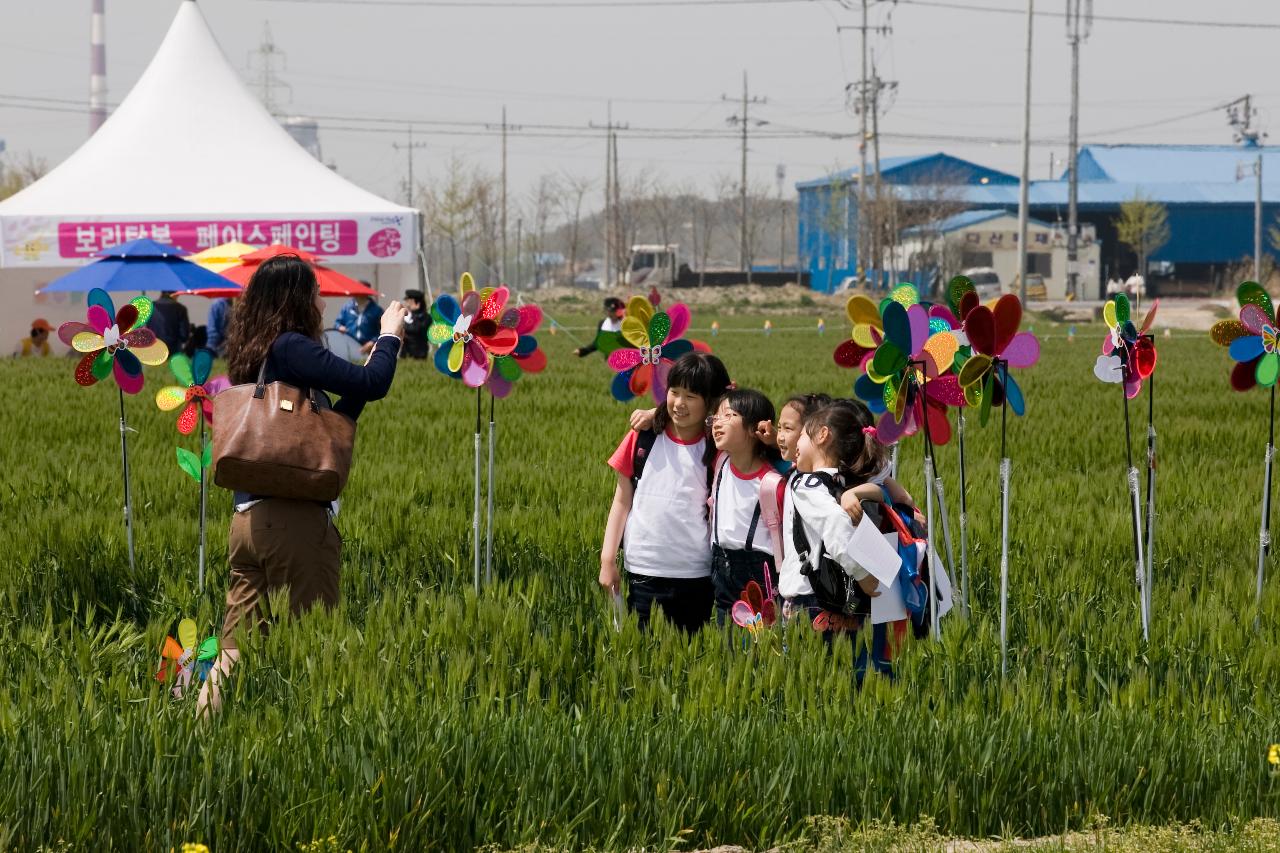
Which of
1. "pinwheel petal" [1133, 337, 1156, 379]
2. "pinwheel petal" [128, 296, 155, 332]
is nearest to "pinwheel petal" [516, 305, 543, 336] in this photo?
"pinwheel petal" [128, 296, 155, 332]

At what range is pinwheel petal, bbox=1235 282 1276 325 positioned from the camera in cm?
526

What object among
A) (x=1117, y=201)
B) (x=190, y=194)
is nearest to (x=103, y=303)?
(x=190, y=194)

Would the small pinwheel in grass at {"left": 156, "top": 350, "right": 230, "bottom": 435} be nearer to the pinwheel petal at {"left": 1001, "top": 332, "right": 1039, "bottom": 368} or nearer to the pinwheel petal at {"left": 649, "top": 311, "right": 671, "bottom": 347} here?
the pinwheel petal at {"left": 649, "top": 311, "right": 671, "bottom": 347}

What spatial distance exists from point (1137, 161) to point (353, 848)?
7155 centimetres

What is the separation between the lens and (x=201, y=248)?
1967 cm

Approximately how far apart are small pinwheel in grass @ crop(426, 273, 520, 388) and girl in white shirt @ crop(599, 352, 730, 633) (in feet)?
2.84

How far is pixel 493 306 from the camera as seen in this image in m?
5.57

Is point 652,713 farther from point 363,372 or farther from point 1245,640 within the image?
point 1245,640

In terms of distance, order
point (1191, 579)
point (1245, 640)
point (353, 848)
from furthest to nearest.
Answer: point (1191, 579), point (1245, 640), point (353, 848)

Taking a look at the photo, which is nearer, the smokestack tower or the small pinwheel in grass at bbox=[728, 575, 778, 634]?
the small pinwheel in grass at bbox=[728, 575, 778, 634]

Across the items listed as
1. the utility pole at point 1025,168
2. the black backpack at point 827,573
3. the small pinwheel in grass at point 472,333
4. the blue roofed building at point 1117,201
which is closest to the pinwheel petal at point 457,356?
the small pinwheel in grass at point 472,333

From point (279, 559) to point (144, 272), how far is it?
999 cm

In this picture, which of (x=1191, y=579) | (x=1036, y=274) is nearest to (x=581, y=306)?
(x=1036, y=274)

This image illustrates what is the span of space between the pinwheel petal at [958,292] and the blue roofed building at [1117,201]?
53832 mm
